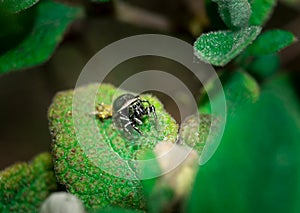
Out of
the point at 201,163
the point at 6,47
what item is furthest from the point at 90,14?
the point at 201,163

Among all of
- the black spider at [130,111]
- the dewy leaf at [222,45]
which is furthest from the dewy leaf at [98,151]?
the dewy leaf at [222,45]

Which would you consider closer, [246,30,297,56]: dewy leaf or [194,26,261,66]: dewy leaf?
[194,26,261,66]: dewy leaf

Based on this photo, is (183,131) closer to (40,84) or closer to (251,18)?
(251,18)

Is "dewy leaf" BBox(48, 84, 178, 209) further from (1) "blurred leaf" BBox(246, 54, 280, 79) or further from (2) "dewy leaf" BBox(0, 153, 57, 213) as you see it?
(1) "blurred leaf" BBox(246, 54, 280, 79)

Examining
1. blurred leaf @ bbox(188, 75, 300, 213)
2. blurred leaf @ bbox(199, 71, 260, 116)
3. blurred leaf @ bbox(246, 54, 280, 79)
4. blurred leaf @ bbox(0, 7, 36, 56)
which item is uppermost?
blurred leaf @ bbox(188, 75, 300, 213)

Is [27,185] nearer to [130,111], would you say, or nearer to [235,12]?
[130,111]

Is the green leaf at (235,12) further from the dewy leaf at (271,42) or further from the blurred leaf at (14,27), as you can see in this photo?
the blurred leaf at (14,27)

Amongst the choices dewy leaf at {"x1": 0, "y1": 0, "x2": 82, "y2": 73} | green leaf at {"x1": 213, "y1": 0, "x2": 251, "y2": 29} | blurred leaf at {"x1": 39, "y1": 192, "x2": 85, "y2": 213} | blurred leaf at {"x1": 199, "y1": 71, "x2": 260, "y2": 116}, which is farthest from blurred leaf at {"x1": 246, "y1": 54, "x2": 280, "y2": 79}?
blurred leaf at {"x1": 39, "y1": 192, "x2": 85, "y2": 213}
